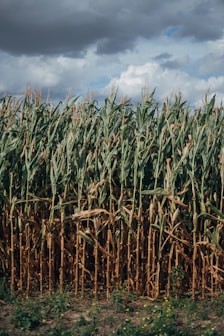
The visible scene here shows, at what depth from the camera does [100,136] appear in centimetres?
860

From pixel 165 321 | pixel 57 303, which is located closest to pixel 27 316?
pixel 57 303

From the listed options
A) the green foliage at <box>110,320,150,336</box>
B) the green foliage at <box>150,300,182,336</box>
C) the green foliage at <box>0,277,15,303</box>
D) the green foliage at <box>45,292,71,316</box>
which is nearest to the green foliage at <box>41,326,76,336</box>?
the green foliage at <box>45,292,71,316</box>

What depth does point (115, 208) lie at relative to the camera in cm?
827

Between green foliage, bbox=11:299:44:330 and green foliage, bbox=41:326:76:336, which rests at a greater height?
green foliage, bbox=11:299:44:330

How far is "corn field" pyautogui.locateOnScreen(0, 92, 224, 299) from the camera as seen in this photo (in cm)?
777

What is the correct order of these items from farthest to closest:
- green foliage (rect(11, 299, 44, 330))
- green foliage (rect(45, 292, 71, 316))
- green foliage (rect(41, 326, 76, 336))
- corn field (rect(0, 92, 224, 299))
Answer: corn field (rect(0, 92, 224, 299)), green foliage (rect(45, 292, 71, 316)), green foliage (rect(11, 299, 44, 330)), green foliage (rect(41, 326, 76, 336))

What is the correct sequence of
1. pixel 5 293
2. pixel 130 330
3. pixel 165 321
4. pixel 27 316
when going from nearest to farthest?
1. pixel 130 330
2. pixel 165 321
3. pixel 27 316
4. pixel 5 293

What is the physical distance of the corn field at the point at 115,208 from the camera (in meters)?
7.77

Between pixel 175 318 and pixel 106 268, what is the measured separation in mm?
1378

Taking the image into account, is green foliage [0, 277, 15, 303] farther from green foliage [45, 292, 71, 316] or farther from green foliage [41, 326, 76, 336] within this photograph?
green foliage [41, 326, 76, 336]

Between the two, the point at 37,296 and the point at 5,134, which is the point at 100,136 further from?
the point at 37,296

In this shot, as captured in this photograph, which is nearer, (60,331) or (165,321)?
(60,331)

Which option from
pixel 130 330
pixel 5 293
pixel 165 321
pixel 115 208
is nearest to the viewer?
pixel 130 330

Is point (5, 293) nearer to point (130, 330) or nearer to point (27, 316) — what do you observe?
point (27, 316)
